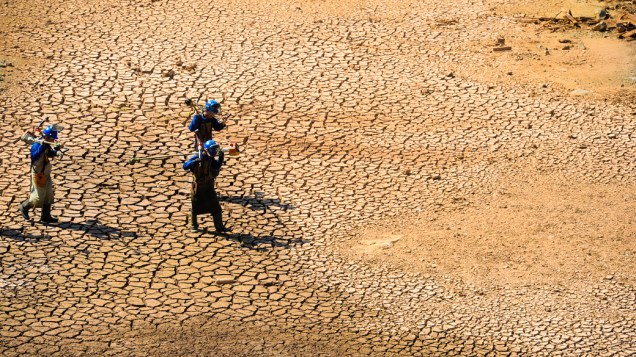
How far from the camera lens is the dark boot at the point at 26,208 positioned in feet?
41.7

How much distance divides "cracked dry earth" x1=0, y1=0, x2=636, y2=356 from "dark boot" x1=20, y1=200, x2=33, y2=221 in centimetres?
11

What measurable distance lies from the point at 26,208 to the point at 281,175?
336cm

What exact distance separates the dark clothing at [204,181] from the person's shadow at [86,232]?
0.88 metres

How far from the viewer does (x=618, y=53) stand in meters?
18.0

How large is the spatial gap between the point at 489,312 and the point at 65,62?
27.9ft

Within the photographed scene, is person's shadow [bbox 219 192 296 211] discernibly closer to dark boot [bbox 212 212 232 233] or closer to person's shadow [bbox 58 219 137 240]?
dark boot [bbox 212 212 232 233]

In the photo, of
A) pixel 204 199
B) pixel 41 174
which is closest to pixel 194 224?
pixel 204 199

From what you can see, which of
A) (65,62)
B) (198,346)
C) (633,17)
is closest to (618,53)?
(633,17)

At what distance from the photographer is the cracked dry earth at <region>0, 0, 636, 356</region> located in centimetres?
1133

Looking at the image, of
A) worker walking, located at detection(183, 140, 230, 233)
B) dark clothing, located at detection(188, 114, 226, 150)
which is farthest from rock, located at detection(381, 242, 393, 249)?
dark clothing, located at detection(188, 114, 226, 150)

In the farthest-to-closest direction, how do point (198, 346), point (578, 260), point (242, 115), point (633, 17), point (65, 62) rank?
point (633, 17) → point (65, 62) → point (242, 115) → point (578, 260) → point (198, 346)

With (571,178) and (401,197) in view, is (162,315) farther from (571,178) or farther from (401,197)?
(571,178)

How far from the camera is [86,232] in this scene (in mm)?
12711

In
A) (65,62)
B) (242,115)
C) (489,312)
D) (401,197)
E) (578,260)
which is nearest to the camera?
(489,312)
